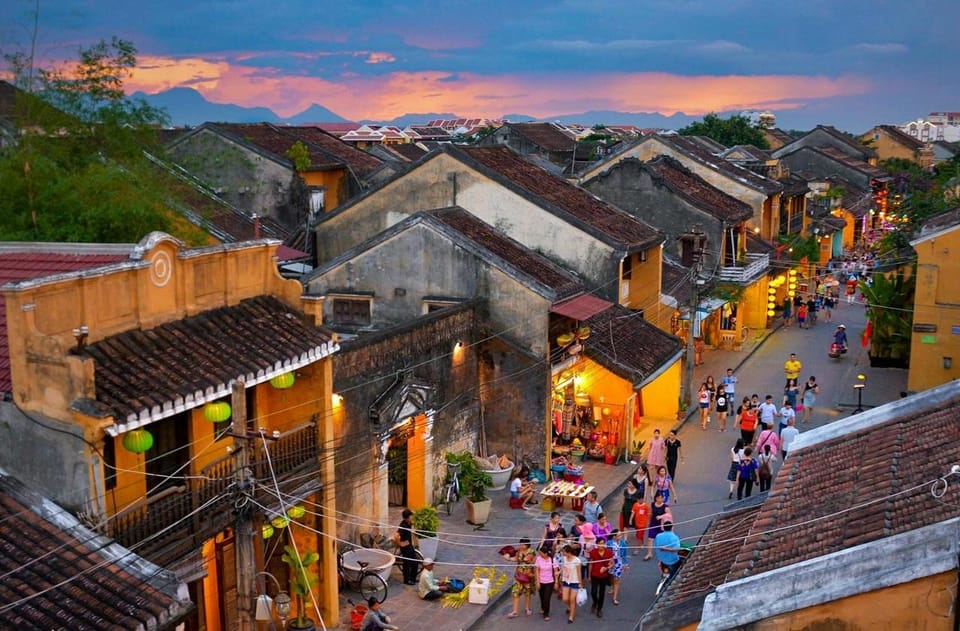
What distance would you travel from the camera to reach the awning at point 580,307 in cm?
2164

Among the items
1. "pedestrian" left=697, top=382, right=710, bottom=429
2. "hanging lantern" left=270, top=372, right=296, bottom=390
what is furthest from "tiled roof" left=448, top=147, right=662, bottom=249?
"hanging lantern" left=270, top=372, right=296, bottom=390

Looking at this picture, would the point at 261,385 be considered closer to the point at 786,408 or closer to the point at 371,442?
the point at 371,442

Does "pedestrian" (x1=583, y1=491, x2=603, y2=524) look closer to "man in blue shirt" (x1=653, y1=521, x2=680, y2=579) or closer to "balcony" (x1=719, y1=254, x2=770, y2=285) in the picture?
"man in blue shirt" (x1=653, y1=521, x2=680, y2=579)

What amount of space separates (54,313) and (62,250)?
3.36m

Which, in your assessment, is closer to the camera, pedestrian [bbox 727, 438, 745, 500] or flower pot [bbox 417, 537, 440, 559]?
flower pot [bbox 417, 537, 440, 559]

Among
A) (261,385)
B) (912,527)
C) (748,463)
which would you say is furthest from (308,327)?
(748,463)

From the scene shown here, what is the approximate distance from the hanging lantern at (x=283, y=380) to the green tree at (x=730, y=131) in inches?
2653

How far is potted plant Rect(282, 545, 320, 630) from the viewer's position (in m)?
14.3

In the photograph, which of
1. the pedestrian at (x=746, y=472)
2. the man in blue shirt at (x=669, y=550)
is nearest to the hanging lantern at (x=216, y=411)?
the man in blue shirt at (x=669, y=550)

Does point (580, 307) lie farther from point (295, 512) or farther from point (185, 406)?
point (185, 406)

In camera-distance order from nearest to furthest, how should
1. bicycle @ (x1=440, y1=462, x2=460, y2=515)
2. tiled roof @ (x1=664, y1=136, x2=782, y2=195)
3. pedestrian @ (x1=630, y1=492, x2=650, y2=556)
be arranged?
pedestrian @ (x1=630, y1=492, x2=650, y2=556) → bicycle @ (x1=440, y1=462, x2=460, y2=515) → tiled roof @ (x1=664, y1=136, x2=782, y2=195)

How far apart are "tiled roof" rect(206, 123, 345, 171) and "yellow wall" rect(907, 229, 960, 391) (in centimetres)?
2103

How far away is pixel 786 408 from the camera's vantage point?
2386 centimetres

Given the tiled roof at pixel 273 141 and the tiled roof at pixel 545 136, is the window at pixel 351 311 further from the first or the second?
the tiled roof at pixel 545 136
